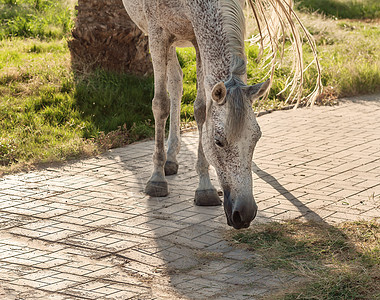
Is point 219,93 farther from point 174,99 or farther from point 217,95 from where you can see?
point 174,99

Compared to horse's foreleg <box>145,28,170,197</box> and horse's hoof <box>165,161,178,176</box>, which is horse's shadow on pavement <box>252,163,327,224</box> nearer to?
horse's hoof <box>165,161,178,176</box>

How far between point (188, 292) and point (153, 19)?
9.45 feet

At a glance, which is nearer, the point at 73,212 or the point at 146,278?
the point at 146,278

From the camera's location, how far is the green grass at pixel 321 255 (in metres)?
4.25

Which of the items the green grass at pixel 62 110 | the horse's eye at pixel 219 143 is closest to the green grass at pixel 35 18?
the green grass at pixel 62 110

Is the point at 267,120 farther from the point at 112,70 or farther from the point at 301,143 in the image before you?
the point at 112,70

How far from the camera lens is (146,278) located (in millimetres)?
4637

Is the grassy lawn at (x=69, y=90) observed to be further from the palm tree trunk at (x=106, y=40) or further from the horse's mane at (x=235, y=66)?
the horse's mane at (x=235, y=66)

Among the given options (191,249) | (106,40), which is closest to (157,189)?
(191,249)

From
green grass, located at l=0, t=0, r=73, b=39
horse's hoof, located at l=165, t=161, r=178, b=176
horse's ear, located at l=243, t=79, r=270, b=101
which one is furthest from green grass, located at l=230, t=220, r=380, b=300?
green grass, located at l=0, t=0, r=73, b=39

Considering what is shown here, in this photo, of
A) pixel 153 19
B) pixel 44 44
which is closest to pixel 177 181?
pixel 153 19

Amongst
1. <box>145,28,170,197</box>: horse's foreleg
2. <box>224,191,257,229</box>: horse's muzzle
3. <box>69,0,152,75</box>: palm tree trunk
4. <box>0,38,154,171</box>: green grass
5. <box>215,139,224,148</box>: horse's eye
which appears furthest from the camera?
<box>69,0,152,75</box>: palm tree trunk

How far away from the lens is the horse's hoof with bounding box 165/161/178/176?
23.8 ft

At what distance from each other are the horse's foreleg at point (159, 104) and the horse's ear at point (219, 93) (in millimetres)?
1878
